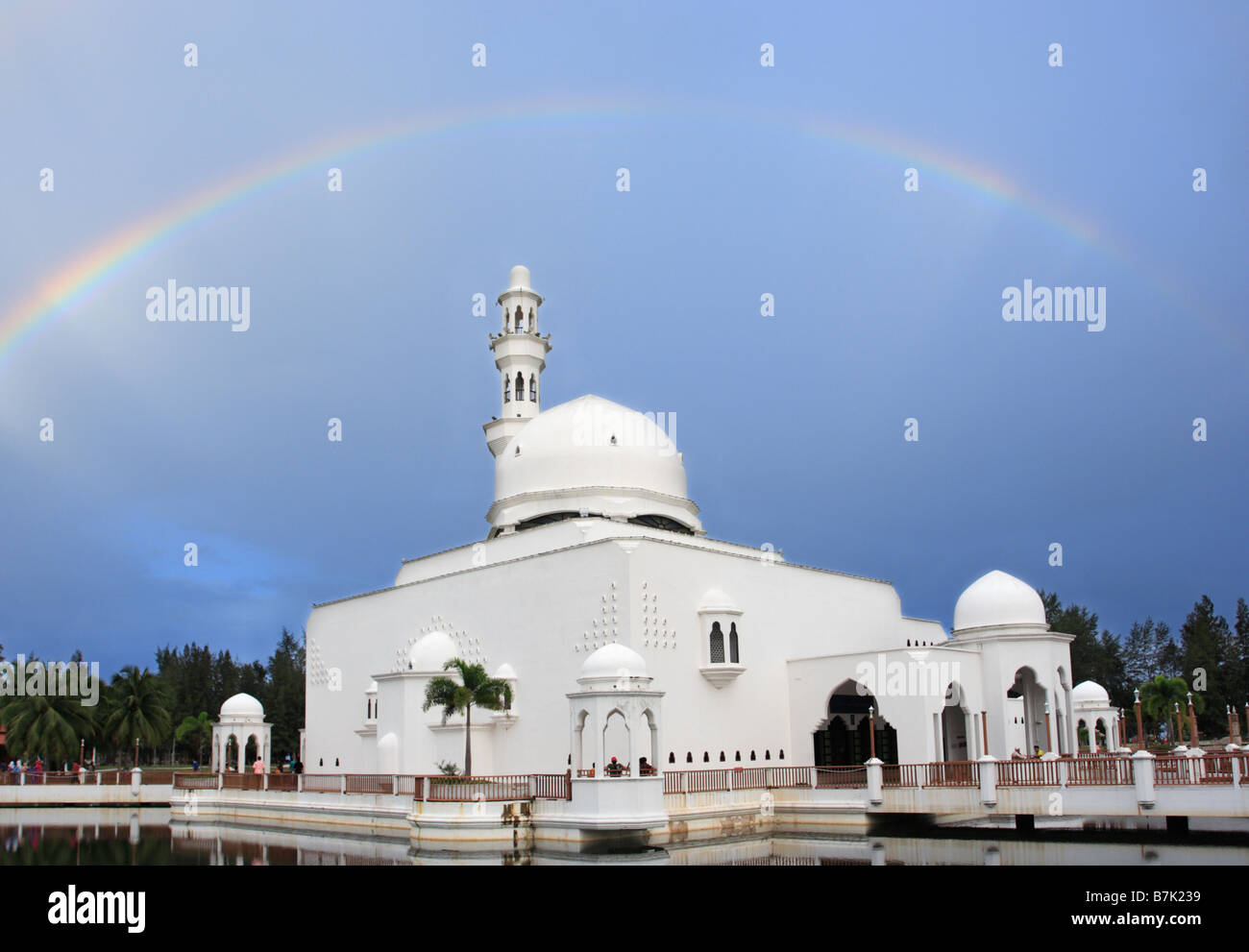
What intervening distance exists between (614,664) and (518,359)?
62.8ft

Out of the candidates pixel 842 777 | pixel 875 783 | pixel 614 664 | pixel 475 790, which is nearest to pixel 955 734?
pixel 842 777

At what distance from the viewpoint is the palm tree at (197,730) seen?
68125 mm

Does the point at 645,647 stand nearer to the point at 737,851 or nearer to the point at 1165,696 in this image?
the point at 737,851

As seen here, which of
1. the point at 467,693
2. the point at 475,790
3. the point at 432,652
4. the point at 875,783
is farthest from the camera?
the point at 432,652

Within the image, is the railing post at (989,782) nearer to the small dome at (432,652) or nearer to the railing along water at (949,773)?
the railing along water at (949,773)

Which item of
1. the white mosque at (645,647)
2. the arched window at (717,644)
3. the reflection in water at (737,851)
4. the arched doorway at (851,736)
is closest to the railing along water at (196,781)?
the white mosque at (645,647)

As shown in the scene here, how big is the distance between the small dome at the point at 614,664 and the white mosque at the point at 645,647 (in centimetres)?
5

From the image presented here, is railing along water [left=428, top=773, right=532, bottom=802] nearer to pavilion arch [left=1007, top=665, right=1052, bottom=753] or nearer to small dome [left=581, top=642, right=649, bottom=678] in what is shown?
small dome [left=581, top=642, right=649, bottom=678]

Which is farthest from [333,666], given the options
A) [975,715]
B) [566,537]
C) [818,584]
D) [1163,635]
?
[1163,635]

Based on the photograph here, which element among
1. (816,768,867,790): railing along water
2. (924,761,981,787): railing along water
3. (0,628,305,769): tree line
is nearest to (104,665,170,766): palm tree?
(0,628,305,769): tree line

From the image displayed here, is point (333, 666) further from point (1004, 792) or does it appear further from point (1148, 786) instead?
point (1148, 786)

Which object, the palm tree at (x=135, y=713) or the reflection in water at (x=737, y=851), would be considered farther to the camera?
the palm tree at (x=135, y=713)

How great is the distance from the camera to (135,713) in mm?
50938
